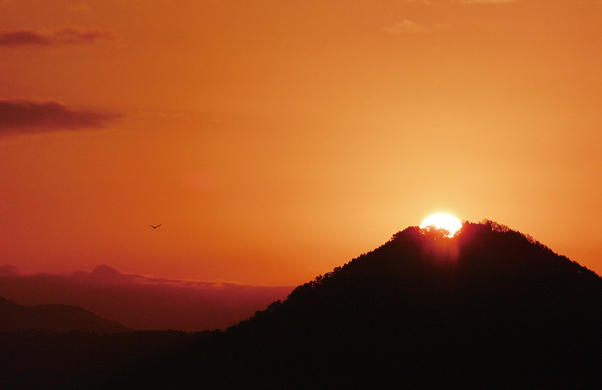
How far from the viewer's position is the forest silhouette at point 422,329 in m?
44.9

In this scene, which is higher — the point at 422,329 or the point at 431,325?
the point at 431,325

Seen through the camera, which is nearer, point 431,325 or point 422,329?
point 422,329

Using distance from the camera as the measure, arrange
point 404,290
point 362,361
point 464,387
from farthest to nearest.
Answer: point 404,290 < point 362,361 < point 464,387

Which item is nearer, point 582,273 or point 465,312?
point 465,312

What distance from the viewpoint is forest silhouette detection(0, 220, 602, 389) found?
44.9 meters

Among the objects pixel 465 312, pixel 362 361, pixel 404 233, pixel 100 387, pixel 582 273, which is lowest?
pixel 100 387

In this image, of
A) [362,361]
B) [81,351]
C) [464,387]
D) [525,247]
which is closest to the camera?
[464,387]

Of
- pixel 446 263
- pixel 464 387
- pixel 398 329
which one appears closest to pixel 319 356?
pixel 398 329

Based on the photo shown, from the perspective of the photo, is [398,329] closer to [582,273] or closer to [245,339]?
[245,339]

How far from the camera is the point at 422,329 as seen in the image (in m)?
48.6

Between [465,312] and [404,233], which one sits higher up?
[404,233]

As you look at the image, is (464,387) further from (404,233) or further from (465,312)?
(404,233)

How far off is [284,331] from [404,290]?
35.8ft

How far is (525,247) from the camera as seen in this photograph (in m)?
57.1
